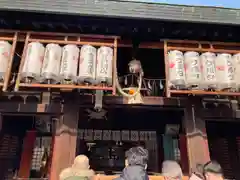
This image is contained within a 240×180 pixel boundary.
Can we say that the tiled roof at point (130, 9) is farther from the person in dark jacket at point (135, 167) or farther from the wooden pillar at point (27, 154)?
the wooden pillar at point (27, 154)

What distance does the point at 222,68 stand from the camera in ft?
15.8

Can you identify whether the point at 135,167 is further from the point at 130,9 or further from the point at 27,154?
the point at 27,154

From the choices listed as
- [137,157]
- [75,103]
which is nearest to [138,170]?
[137,157]

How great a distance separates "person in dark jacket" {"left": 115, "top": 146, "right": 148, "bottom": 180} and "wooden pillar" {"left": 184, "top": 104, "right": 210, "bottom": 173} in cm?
231

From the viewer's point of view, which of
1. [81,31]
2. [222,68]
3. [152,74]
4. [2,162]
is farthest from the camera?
[152,74]

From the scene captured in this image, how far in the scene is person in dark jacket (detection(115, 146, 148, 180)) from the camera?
2.90m

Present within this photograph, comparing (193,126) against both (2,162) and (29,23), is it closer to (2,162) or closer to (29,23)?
(29,23)

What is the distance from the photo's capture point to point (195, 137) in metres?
5.26

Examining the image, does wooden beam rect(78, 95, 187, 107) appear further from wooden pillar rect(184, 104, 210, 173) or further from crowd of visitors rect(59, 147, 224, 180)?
crowd of visitors rect(59, 147, 224, 180)

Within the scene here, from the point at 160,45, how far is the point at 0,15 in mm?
3576

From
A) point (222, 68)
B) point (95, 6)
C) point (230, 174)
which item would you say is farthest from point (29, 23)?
point (230, 174)

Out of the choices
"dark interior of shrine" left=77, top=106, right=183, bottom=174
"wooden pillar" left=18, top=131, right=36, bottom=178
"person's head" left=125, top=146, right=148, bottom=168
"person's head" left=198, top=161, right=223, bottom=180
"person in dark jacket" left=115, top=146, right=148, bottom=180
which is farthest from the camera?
"dark interior of shrine" left=77, top=106, right=183, bottom=174

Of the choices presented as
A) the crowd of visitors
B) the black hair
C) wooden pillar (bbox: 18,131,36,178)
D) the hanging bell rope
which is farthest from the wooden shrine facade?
the black hair

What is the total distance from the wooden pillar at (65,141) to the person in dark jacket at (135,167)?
2251mm
